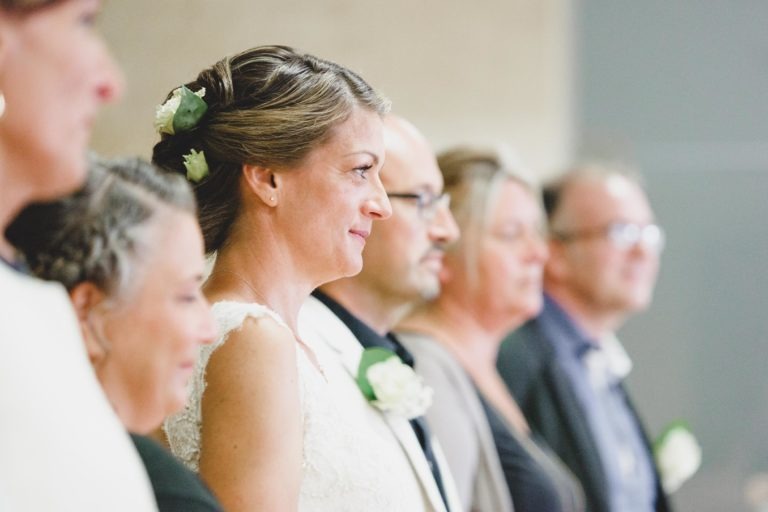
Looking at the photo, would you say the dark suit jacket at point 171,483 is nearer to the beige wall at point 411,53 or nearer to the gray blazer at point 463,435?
the gray blazer at point 463,435

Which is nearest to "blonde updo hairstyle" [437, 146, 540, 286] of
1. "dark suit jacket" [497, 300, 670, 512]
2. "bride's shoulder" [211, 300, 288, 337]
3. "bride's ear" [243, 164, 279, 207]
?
"dark suit jacket" [497, 300, 670, 512]

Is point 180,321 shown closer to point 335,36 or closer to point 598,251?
point 598,251

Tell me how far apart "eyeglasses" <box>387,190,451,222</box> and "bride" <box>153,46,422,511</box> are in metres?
0.67

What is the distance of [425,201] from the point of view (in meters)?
2.70

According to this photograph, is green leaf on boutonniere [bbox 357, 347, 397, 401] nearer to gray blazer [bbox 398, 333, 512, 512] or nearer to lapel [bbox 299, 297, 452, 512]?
lapel [bbox 299, 297, 452, 512]

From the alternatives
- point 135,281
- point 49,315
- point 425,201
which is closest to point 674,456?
point 425,201

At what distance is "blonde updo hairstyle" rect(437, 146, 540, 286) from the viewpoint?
3.42 meters

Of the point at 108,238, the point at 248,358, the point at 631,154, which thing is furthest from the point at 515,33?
the point at 108,238

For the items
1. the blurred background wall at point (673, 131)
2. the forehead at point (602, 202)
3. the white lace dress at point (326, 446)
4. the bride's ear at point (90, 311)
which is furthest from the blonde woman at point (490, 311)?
the blurred background wall at point (673, 131)

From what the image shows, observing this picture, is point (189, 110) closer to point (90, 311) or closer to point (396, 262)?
point (90, 311)

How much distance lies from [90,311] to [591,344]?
9.11 ft

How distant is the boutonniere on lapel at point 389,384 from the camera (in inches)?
80.5

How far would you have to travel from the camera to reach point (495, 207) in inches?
136

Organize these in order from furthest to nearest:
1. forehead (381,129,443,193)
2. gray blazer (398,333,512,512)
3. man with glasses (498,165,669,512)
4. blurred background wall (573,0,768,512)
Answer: blurred background wall (573,0,768,512) → man with glasses (498,165,669,512) → gray blazer (398,333,512,512) → forehead (381,129,443,193)
